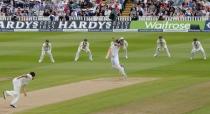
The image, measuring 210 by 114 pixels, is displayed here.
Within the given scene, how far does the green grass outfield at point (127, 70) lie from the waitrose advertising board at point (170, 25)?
2300 millimetres

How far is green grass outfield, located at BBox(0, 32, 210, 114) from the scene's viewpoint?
1024 inches

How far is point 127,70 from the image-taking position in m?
40.6

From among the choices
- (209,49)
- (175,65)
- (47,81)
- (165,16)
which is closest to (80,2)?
(165,16)

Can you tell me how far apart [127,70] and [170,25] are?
27.8 m

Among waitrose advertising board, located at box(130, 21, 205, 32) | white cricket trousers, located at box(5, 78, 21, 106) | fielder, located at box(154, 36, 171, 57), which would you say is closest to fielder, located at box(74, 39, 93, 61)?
fielder, located at box(154, 36, 171, 57)

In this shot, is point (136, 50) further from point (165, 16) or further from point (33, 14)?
point (33, 14)

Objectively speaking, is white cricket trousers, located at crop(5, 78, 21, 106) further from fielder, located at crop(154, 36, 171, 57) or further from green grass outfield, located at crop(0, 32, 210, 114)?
fielder, located at crop(154, 36, 171, 57)

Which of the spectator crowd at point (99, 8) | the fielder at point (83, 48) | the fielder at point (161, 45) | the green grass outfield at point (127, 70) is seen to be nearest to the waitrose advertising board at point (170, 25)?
the spectator crowd at point (99, 8)

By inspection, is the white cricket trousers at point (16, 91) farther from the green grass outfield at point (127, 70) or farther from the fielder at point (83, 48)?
the fielder at point (83, 48)

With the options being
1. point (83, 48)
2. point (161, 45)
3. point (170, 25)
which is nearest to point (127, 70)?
point (83, 48)

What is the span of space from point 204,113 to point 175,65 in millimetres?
18872

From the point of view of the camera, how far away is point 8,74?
39062 mm

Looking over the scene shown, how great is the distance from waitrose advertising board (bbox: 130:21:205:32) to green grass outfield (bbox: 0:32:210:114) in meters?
2.30

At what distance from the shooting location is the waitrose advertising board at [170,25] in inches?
2625
